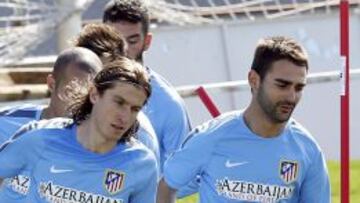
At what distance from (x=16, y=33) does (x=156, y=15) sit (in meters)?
1.50

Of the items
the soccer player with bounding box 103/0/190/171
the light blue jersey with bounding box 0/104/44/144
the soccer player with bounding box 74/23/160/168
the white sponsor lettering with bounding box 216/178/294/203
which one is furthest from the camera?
the soccer player with bounding box 103/0/190/171

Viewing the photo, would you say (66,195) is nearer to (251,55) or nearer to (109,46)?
(109,46)

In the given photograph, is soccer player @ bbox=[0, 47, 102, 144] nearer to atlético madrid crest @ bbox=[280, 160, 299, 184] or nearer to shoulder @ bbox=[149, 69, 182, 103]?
atlético madrid crest @ bbox=[280, 160, 299, 184]

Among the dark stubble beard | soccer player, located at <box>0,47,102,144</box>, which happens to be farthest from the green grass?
soccer player, located at <box>0,47,102,144</box>

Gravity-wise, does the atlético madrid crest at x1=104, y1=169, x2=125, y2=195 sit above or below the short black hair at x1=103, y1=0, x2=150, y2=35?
below

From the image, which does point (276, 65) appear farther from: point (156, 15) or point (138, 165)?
point (156, 15)

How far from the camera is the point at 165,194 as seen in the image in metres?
6.71

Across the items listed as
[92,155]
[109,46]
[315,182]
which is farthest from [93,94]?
[315,182]

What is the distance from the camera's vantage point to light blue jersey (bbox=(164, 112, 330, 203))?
6.42 metres

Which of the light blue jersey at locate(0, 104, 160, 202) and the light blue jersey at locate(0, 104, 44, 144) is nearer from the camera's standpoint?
the light blue jersey at locate(0, 104, 160, 202)

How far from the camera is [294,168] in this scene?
252 inches

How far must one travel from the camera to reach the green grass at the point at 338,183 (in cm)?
1109

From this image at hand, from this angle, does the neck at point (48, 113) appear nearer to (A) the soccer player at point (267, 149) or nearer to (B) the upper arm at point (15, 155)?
(B) the upper arm at point (15, 155)

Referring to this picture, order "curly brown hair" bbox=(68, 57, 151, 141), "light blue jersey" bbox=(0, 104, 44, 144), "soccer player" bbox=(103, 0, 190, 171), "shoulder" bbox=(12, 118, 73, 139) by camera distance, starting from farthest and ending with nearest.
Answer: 1. "soccer player" bbox=(103, 0, 190, 171)
2. "light blue jersey" bbox=(0, 104, 44, 144)
3. "shoulder" bbox=(12, 118, 73, 139)
4. "curly brown hair" bbox=(68, 57, 151, 141)
